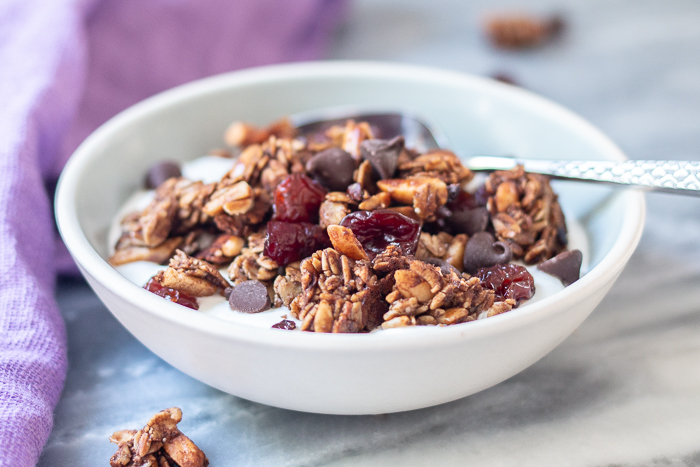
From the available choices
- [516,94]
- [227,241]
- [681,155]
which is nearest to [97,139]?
[227,241]

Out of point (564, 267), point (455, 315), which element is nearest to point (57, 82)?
point (455, 315)

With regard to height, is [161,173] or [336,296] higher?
[336,296]

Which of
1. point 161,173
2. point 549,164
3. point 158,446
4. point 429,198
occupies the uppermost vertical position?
point 549,164

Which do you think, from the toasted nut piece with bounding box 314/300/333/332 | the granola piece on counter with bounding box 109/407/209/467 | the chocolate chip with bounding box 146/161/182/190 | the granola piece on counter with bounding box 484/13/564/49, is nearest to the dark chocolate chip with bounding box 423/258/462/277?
the toasted nut piece with bounding box 314/300/333/332

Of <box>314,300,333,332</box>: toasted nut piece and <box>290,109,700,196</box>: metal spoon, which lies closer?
<box>314,300,333,332</box>: toasted nut piece

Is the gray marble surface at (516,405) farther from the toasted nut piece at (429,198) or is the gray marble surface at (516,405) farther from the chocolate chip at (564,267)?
the toasted nut piece at (429,198)

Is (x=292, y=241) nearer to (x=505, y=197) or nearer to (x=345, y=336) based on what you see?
(x=345, y=336)

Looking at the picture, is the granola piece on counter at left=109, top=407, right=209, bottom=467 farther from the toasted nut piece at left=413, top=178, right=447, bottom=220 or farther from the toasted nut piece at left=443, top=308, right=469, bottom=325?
the toasted nut piece at left=413, top=178, right=447, bottom=220
